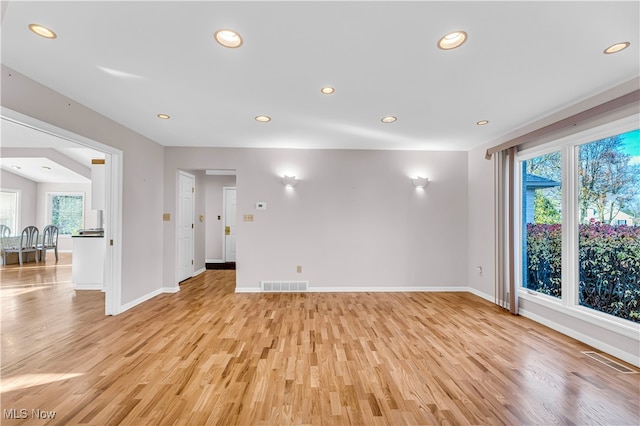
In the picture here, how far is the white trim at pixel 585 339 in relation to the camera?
7.75 feet

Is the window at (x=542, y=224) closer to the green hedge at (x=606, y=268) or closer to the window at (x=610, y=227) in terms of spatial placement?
the green hedge at (x=606, y=268)

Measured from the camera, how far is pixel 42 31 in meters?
1.75

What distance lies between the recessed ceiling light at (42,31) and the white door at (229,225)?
5459mm

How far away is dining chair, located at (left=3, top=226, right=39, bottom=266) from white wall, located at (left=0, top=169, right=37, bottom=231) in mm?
2478

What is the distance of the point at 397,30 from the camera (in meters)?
1.72

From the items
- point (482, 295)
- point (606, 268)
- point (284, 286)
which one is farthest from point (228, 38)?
point (482, 295)

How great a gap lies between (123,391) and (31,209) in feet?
36.5

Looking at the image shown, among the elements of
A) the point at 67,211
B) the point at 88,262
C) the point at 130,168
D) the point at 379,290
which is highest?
the point at 130,168

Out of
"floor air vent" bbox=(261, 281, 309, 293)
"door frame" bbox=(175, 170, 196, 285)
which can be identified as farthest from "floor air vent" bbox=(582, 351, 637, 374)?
"door frame" bbox=(175, 170, 196, 285)

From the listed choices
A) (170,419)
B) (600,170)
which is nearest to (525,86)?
(600,170)

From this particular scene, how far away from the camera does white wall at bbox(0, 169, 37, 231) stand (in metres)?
8.25

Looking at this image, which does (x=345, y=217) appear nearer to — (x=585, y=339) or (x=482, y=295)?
(x=482, y=295)

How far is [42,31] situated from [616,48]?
4.04m

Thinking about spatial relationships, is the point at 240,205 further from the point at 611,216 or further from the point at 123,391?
the point at 611,216
